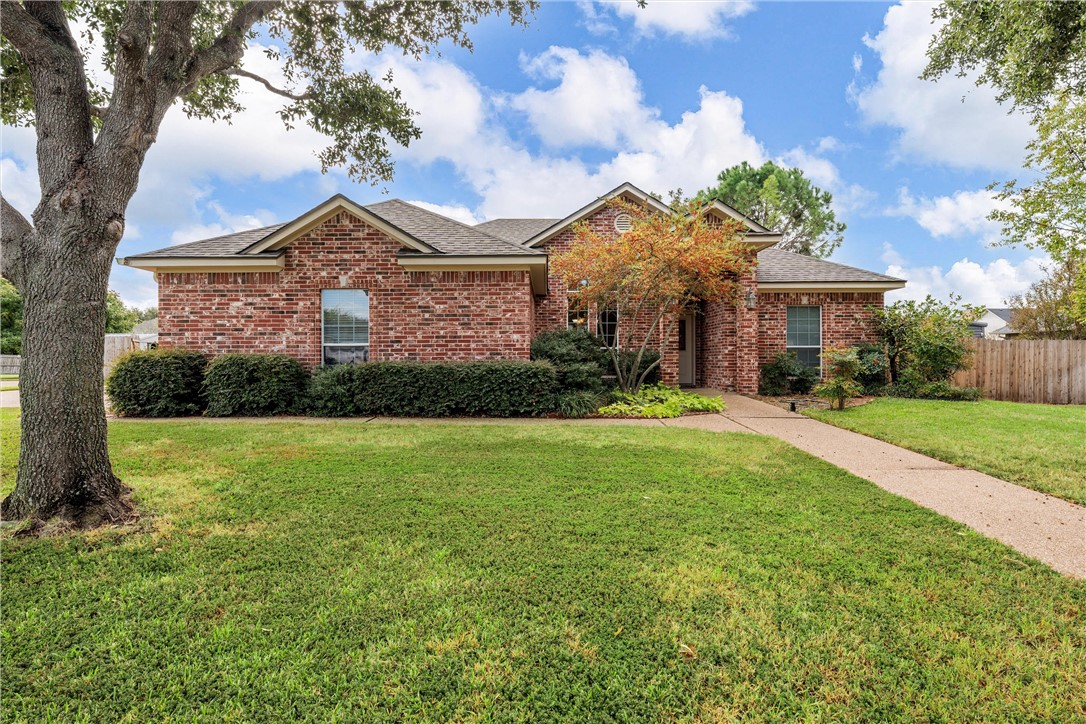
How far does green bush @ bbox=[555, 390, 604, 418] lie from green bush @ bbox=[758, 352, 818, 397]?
596 cm

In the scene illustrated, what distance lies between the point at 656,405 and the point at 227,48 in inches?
329

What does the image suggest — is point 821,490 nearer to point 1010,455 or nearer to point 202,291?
point 1010,455

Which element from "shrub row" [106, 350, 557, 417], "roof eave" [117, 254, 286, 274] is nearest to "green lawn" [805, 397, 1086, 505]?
"shrub row" [106, 350, 557, 417]

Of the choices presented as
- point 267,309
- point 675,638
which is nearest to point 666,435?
point 675,638

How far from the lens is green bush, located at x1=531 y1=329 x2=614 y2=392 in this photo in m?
9.57

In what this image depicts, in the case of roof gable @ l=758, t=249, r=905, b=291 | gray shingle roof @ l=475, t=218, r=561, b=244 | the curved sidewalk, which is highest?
gray shingle roof @ l=475, t=218, r=561, b=244

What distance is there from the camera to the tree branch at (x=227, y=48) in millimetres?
4438

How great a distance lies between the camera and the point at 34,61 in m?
3.59

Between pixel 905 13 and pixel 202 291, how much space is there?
1599 cm

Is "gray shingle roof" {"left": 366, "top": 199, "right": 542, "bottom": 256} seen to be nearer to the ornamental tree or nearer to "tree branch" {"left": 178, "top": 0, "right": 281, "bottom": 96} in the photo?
"tree branch" {"left": 178, "top": 0, "right": 281, "bottom": 96}

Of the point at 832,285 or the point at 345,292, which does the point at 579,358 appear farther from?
the point at 832,285

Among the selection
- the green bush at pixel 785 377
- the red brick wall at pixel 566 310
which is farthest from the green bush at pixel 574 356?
the green bush at pixel 785 377

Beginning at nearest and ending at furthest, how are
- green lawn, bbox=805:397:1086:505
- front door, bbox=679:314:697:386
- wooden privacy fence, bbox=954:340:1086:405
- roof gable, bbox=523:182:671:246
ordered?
green lawn, bbox=805:397:1086:505, wooden privacy fence, bbox=954:340:1086:405, roof gable, bbox=523:182:671:246, front door, bbox=679:314:697:386

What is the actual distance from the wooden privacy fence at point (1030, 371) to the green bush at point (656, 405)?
8.45m
